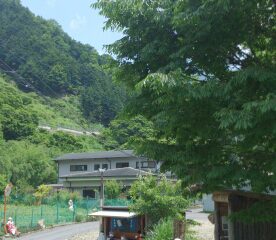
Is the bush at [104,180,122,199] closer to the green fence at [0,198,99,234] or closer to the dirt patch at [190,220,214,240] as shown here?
the green fence at [0,198,99,234]

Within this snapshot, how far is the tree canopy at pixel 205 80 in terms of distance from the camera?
24.6 feet

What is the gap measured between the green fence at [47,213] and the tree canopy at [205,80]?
860 inches

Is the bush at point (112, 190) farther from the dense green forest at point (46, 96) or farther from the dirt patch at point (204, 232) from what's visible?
the dense green forest at point (46, 96)

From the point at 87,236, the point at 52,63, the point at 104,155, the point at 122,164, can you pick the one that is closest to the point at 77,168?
the point at 104,155

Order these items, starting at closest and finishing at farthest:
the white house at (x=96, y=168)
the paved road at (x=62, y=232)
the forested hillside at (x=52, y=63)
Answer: the paved road at (x=62, y=232) → the white house at (x=96, y=168) → the forested hillside at (x=52, y=63)

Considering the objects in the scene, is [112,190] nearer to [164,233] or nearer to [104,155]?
[104,155]

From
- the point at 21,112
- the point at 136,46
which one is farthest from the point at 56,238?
the point at 21,112

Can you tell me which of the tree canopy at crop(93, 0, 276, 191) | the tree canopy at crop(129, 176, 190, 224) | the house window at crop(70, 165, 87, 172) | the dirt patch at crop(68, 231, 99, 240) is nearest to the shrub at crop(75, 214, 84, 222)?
the dirt patch at crop(68, 231, 99, 240)

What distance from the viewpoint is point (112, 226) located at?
24266 mm

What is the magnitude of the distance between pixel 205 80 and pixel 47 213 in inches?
1241

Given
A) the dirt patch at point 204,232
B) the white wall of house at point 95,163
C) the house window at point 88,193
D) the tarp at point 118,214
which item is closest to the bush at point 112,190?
the house window at point 88,193

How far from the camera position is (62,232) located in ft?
104

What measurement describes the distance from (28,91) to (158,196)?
10485 centimetres

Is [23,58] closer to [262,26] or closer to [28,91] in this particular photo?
[28,91]
